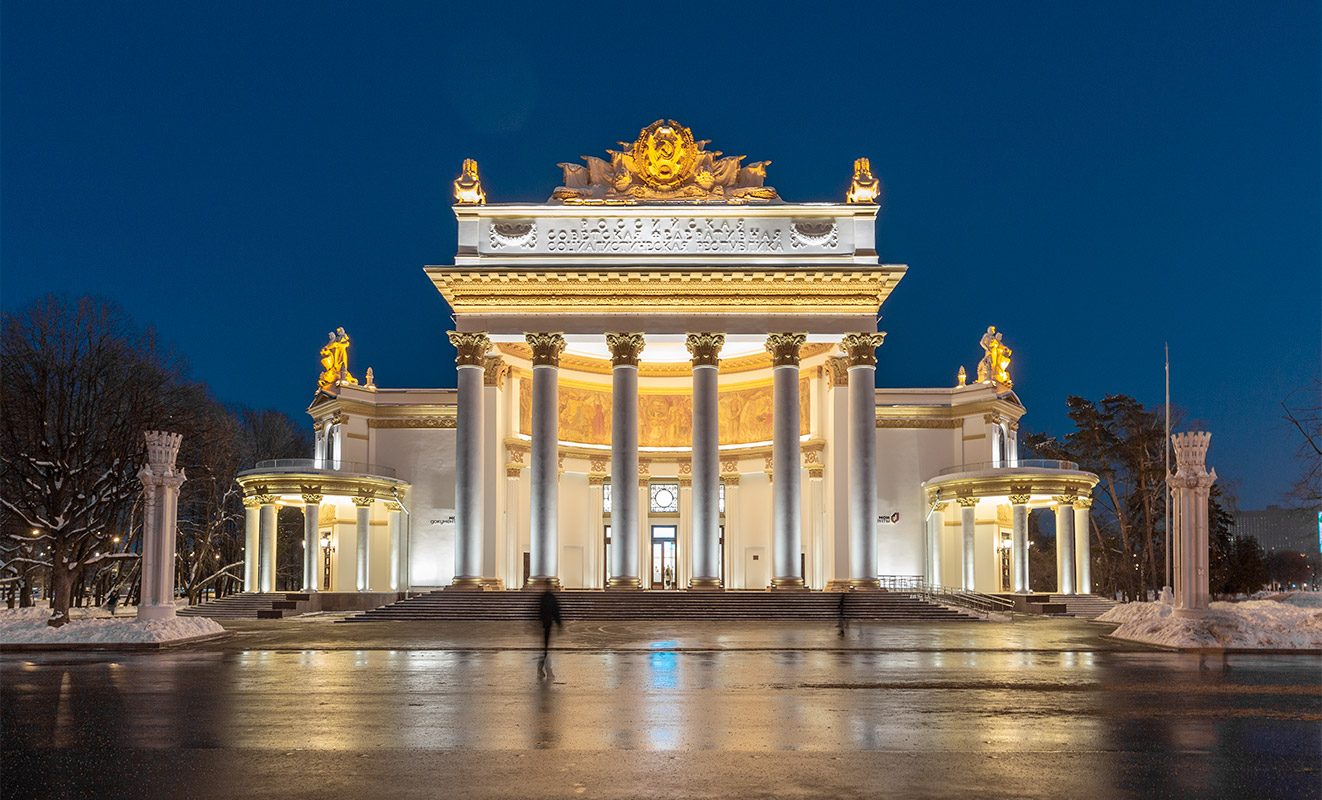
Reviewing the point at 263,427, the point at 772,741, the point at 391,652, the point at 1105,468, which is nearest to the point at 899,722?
the point at 772,741

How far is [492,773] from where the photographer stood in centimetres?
999

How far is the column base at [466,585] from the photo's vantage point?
44.4 metres

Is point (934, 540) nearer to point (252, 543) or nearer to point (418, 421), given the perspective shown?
point (418, 421)

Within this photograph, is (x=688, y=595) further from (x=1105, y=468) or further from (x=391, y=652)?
(x=1105, y=468)

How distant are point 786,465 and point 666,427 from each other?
38.7 feet

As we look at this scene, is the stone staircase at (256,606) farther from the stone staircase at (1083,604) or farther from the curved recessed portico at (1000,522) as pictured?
the stone staircase at (1083,604)

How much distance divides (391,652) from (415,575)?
1198 inches

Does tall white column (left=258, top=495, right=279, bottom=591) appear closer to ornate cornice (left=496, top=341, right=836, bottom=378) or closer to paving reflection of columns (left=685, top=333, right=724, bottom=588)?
ornate cornice (left=496, top=341, right=836, bottom=378)

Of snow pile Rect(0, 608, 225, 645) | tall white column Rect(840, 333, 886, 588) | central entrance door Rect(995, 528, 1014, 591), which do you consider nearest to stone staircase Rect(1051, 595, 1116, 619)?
central entrance door Rect(995, 528, 1014, 591)

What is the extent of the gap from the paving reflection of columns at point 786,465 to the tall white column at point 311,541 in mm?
21285

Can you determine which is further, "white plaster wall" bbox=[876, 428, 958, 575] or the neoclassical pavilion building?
"white plaster wall" bbox=[876, 428, 958, 575]

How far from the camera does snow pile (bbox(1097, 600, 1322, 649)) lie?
1009 inches

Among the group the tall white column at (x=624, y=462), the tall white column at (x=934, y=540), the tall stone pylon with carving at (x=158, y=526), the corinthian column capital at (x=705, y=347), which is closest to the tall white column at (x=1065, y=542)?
the tall white column at (x=934, y=540)

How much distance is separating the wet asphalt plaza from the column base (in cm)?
2005
